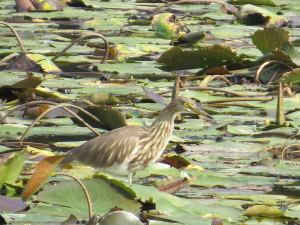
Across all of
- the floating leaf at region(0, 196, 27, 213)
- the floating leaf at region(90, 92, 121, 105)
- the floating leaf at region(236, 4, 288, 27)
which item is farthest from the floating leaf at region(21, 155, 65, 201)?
the floating leaf at region(236, 4, 288, 27)

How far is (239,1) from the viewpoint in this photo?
1048cm

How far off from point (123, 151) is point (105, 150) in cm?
10

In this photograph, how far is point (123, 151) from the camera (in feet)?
11.6

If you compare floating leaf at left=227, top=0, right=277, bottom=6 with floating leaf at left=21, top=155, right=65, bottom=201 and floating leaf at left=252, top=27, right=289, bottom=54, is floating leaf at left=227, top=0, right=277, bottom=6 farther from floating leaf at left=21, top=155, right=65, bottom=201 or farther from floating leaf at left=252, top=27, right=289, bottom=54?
floating leaf at left=21, top=155, right=65, bottom=201

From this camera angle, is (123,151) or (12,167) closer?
(12,167)

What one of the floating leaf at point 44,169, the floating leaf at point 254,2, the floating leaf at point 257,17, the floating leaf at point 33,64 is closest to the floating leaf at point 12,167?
the floating leaf at point 44,169

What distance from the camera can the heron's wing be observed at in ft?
11.5

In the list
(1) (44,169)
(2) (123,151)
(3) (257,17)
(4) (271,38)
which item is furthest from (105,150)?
(3) (257,17)

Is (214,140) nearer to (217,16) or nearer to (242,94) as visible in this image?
(242,94)

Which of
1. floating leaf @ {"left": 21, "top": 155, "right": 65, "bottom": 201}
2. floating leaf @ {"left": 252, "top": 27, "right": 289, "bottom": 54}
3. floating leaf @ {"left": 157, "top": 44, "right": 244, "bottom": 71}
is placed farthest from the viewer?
floating leaf @ {"left": 252, "top": 27, "right": 289, "bottom": 54}

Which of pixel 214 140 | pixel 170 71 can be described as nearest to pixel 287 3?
pixel 170 71

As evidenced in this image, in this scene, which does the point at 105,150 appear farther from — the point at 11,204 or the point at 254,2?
the point at 254,2

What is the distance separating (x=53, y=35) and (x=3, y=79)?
2548 mm

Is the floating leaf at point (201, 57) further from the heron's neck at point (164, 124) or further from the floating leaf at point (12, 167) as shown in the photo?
the floating leaf at point (12, 167)
